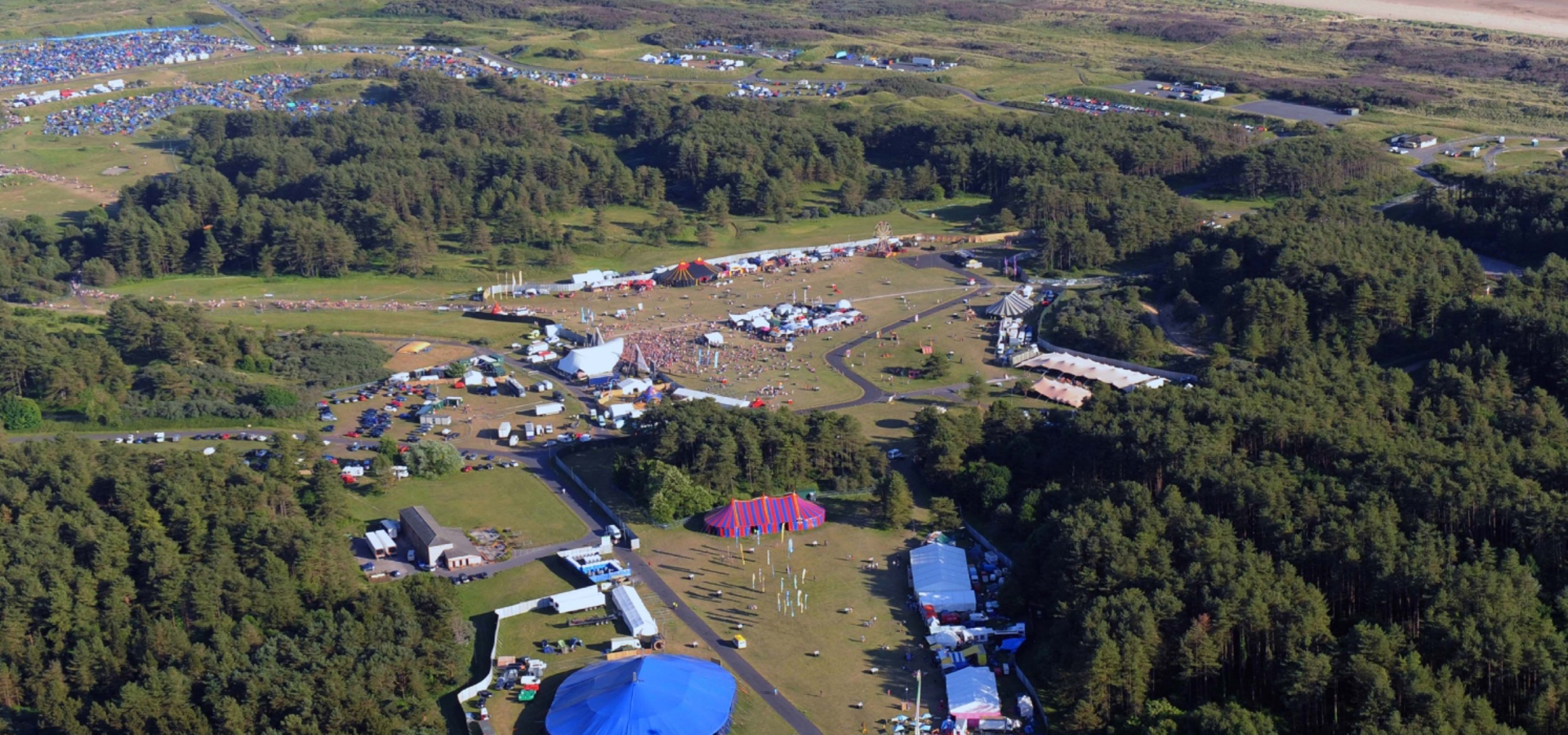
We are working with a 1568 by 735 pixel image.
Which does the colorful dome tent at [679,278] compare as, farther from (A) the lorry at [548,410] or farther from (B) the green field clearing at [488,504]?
(B) the green field clearing at [488,504]


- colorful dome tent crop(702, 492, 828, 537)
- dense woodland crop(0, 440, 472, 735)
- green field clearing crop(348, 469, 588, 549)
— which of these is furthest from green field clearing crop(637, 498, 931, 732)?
dense woodland crop(0, 440, 472, 735)

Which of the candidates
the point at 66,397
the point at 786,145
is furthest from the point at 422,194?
the point at 66,397

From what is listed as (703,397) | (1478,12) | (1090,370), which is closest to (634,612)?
(703,397)

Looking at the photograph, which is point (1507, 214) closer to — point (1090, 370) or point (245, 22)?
point (1090, 370)

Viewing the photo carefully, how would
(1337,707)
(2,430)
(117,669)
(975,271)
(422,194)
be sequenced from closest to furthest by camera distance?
1. (1337,707)
2. (117,669)
3. (2,430)
4. (975,271)
5. (422,194)

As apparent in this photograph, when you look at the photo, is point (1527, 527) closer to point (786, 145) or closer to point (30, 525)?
point (30, 525)

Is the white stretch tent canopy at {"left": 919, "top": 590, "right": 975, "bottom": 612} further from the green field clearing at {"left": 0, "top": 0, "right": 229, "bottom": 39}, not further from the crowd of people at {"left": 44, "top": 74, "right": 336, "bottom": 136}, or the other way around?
the green field clearing at {"left": 0, "top": 0, "right": 229, "bottom": 39}

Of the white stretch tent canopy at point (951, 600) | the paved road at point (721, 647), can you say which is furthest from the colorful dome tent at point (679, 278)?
the white stretch tent canopy at point (951, 600)
